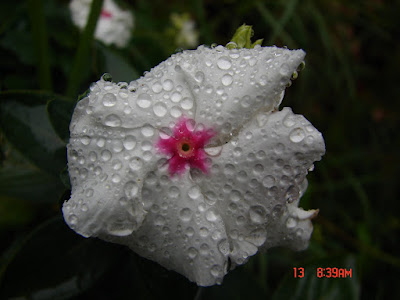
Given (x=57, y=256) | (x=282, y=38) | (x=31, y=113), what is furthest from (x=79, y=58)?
(x=282, y=38)

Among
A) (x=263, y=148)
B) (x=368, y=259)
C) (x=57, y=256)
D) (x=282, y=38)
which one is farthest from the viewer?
(x=282, y=38)

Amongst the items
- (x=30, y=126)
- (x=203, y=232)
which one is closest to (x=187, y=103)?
(x=203, y=232)

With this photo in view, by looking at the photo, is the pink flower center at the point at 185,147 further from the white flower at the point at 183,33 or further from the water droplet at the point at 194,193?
the white flower at the point at 183,33

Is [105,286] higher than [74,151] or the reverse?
the reverse

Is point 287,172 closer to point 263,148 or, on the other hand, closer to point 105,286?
point 263,148

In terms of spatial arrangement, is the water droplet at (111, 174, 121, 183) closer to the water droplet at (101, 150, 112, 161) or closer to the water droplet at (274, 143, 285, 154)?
the water droplet at (101, 150, 112, 161)

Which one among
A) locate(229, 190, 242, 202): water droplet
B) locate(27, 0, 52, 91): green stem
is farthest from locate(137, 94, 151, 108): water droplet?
locate(27, 0, 52, 91): green stem
